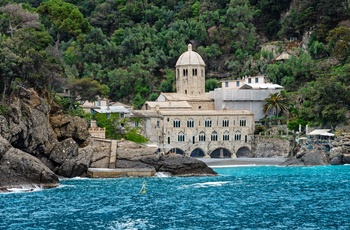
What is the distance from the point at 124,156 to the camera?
69.6 metres

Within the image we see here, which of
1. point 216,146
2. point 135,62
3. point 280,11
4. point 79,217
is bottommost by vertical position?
point 79,217

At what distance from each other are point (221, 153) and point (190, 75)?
12.3m

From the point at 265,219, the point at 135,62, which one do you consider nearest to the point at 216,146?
the point at 135,62

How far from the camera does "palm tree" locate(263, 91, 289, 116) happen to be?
9450 cm

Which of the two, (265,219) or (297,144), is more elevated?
(297,144)

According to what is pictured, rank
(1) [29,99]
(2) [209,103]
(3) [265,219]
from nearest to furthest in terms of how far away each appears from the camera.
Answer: (3) [265,219], (1) [29,99], (2) [209,103]

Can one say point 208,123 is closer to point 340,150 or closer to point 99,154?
point 340,150

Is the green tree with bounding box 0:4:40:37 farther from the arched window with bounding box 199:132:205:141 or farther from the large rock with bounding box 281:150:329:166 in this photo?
the large rock with bounding box 281:150:329:166

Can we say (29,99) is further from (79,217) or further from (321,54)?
(321,54)

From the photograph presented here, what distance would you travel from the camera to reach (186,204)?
4806 cm

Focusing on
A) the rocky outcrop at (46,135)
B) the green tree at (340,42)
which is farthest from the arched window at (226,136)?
the rocky outcrop at (46,135)

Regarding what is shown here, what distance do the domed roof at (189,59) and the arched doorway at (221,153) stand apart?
505 inches

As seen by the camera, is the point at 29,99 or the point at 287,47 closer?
the point at 29,99

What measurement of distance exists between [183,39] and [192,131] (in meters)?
23.9
